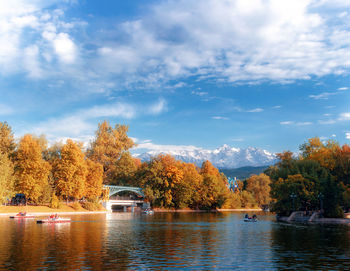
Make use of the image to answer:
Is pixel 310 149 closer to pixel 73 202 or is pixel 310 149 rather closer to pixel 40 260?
pixel 73 202

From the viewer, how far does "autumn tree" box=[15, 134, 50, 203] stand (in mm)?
96875

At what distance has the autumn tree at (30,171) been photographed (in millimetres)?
96875

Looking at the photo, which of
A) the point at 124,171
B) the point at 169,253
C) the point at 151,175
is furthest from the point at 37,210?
the point at 169,253

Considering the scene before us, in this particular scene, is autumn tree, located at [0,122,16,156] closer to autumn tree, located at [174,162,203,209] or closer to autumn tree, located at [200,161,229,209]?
autumn tree, located at [174,162,203,209]

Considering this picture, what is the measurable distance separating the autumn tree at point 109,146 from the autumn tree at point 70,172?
116ft

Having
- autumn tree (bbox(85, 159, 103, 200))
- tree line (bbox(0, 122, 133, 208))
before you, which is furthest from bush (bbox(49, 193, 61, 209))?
autumn tree (bbox(85, 159, 103, 200))

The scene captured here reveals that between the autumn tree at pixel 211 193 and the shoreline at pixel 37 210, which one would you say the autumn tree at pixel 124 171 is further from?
the shoreline at pixel 37 210

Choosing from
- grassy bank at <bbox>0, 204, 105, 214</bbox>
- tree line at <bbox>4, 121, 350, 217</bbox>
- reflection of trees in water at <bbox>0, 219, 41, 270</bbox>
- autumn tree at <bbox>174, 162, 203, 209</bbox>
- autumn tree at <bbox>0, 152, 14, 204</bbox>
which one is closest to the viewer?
reflection of trees in water at <bbox>0, 219, 41, 270</bbox>

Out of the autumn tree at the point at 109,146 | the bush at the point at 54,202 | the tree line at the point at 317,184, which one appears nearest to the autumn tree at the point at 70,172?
the bush at the point at 54,202

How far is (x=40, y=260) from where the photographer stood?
28688 millimetres

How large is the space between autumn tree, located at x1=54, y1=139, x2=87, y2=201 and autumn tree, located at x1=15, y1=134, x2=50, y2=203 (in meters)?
6.82

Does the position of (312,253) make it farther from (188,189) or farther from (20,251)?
(188,189)

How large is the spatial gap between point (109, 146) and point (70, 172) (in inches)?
1707

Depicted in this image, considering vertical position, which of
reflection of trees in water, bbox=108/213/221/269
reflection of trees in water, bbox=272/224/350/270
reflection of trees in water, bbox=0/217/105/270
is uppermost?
reflection of trees in water, bbox=0/217/105/270
